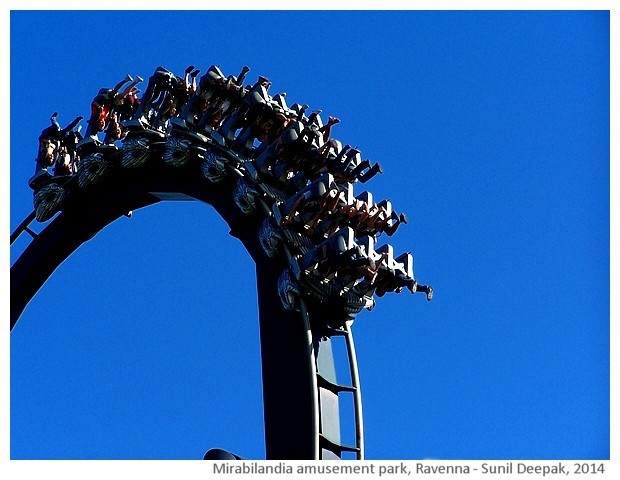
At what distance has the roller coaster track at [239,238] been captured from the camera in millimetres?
12297

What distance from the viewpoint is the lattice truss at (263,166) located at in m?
12.7

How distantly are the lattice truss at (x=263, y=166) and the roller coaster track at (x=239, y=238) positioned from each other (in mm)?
20

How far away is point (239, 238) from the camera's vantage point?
13.4m

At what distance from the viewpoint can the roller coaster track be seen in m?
12.3

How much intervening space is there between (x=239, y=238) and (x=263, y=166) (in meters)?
0.68

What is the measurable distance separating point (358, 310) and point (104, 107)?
392cm

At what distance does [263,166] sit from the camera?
13344 mm

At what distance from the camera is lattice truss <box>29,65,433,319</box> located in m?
12.7

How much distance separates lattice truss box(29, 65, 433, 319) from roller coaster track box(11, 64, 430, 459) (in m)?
0.02
